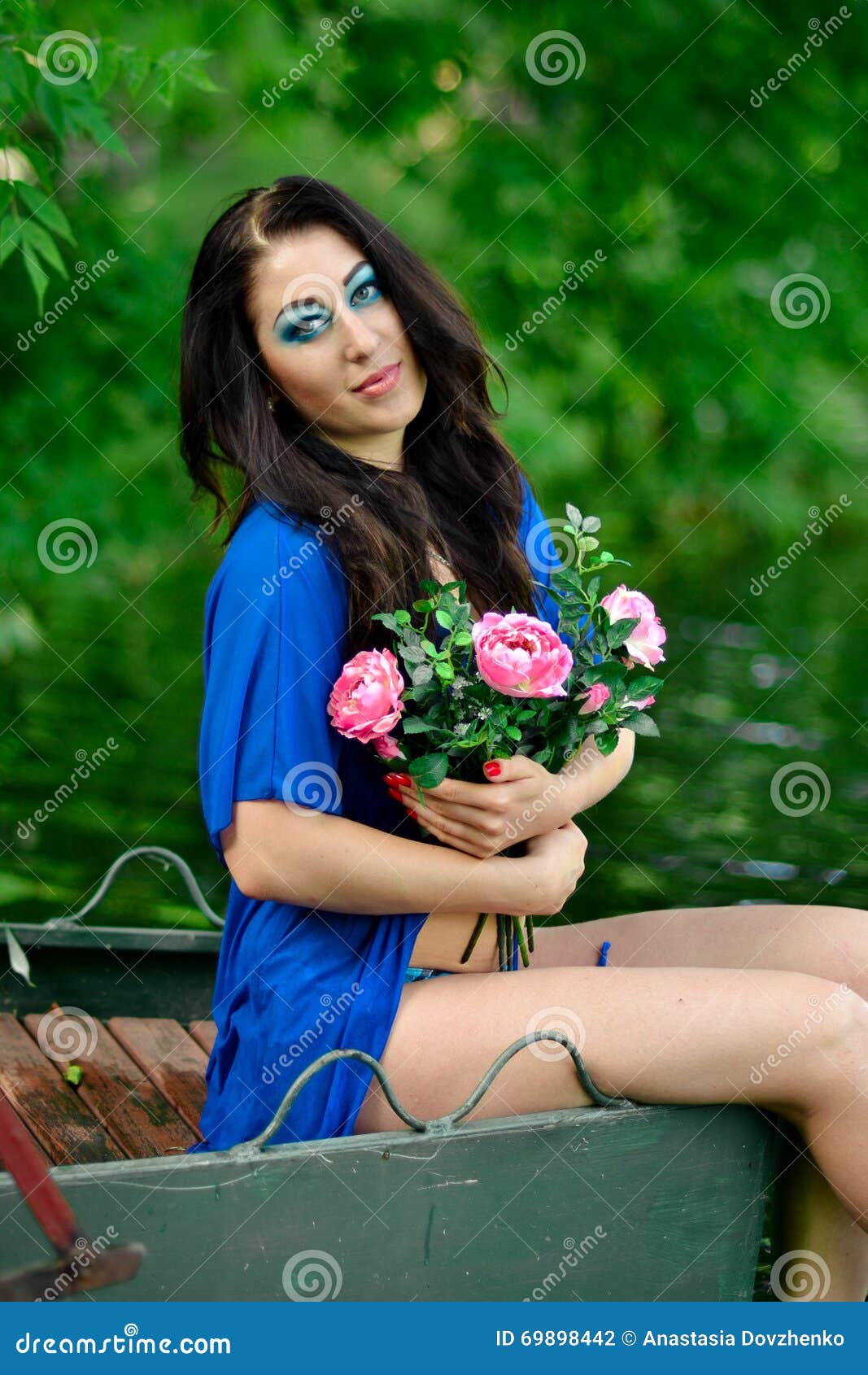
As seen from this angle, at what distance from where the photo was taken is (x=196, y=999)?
11.0 ft

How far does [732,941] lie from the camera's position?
2471 millimetres

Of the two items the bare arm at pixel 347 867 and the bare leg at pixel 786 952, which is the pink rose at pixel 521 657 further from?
the bare leg at pixel 786 952

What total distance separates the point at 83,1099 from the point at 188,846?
3.48 metres

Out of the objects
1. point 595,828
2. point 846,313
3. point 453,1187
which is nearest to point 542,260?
point 846,313

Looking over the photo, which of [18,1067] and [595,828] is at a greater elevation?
[595,828]

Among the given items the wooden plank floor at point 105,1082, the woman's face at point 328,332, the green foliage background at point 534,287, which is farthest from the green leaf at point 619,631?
the green foliage background at point 534,287

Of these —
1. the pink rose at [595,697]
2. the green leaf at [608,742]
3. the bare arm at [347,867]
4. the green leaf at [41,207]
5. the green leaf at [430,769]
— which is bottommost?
the bare arm at [347,867]

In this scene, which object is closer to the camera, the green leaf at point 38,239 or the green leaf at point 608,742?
the green leaf at point 608,742

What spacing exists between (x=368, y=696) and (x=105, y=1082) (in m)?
1.26

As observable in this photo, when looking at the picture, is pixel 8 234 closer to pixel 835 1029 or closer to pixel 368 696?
pixel 368 696

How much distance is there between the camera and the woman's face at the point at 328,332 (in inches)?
88.4

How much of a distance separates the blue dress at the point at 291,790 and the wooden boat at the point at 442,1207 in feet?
0.41

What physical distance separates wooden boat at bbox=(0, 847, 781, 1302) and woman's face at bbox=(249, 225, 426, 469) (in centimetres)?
92

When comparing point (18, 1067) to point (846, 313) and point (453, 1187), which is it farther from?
point (846, 313)
